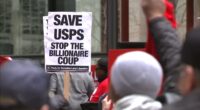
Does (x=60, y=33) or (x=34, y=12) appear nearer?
(x=60, y=33)

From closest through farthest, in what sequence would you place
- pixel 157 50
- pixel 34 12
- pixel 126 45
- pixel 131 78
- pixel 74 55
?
pixel 131 78
pixel 157 50
pixel 74 55
pixel 126 45
pixel 34 12

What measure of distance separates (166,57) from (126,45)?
930 centimetres

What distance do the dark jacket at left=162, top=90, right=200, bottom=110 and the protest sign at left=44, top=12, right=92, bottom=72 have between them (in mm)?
6471

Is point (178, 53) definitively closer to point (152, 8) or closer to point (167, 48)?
point (167, 48)

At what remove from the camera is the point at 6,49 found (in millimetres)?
13430

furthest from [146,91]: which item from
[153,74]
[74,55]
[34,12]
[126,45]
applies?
[34,12]

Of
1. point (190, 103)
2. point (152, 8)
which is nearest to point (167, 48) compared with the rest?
point (152, 8)

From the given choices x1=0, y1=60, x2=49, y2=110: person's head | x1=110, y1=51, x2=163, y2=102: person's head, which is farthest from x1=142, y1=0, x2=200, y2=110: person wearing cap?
x1=0, y1=60, x2=49, y2=110: person's head

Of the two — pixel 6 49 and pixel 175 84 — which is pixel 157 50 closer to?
pixel 175 84

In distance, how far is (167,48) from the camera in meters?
3.08

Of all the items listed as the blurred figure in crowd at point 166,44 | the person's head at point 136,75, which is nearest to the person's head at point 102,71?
the blurred figure in crowd at point 166,44

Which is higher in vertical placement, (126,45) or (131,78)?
(131,78)

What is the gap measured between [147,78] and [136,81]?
0.05 m

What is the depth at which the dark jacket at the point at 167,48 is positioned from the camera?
3.06m
